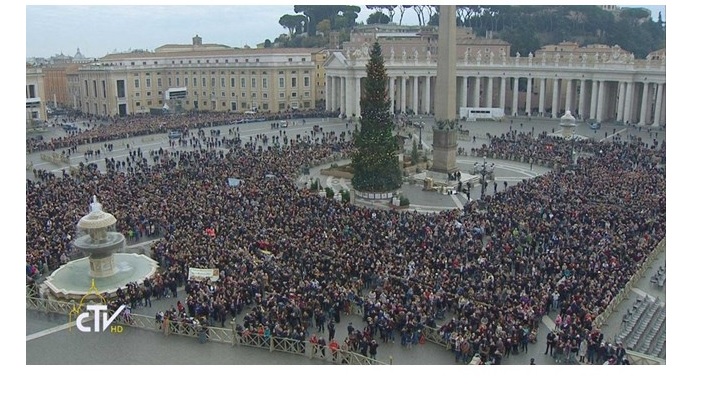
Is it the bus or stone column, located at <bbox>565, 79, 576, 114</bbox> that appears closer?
stone column, located at <bbox>565, 79, 576, 114</bbox>

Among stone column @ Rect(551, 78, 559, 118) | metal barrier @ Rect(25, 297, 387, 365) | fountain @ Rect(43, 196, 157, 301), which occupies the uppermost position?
stone column @ Rect(551, 78, 559, 118)

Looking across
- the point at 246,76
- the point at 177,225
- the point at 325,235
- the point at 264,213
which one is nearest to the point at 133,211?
the point at 177,225

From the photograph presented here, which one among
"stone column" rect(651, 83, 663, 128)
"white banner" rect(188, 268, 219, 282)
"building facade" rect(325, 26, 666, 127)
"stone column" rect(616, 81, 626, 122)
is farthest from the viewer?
"stone column" rect(616, 81, 626, 122)

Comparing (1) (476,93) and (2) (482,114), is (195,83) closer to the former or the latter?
(1) (476,93)

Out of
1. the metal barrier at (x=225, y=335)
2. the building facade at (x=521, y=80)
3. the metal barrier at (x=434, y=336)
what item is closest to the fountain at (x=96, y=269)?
the metal barrier at (x=225, y=335)

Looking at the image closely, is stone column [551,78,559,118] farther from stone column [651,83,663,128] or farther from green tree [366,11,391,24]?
green tree [366,11,391,24]

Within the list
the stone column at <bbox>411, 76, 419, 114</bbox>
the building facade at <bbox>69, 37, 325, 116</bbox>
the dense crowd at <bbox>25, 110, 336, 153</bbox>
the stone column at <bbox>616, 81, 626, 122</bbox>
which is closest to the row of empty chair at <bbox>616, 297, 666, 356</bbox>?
the dense crowd at <bbox>25, 110, 336, 153</bbox>

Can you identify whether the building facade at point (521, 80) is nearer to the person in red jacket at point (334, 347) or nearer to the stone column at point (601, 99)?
the stone column at point (601, 99)
